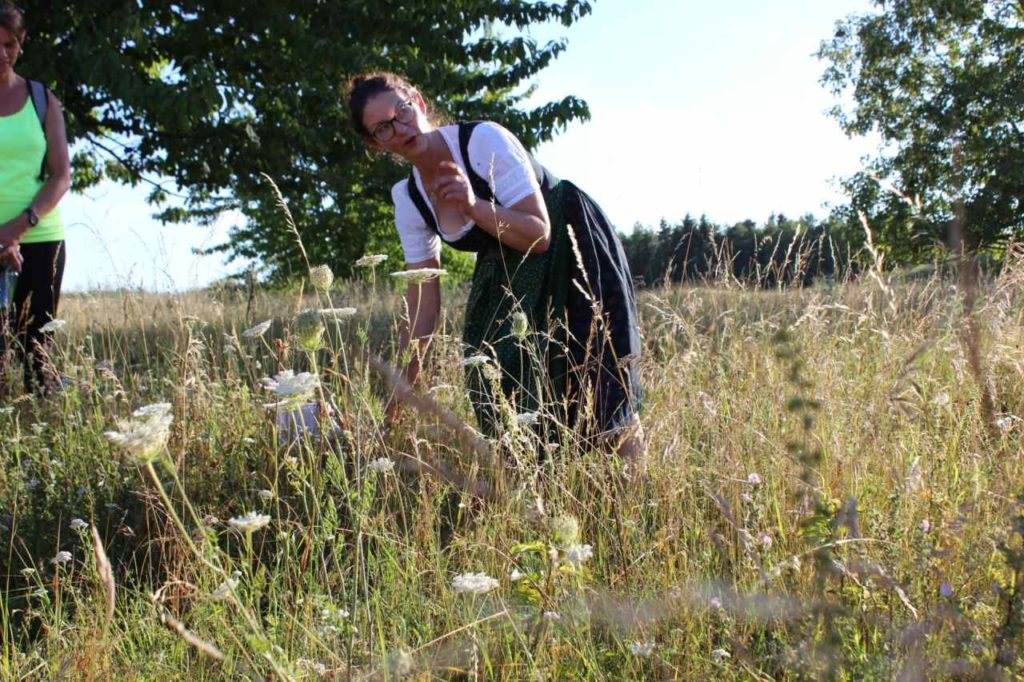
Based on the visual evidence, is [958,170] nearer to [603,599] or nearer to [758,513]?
[758,513]

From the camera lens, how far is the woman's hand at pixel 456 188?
8.55 ft

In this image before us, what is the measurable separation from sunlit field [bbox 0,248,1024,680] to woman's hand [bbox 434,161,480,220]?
1.88 feet

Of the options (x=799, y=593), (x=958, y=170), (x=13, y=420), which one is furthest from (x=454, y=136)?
(x=13, y=420)

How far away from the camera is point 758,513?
1978mm

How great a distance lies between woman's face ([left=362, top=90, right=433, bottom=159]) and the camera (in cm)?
299

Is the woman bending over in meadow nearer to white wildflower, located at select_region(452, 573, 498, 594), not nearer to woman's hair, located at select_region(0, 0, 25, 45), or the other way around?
white wildflower, located at select_region(452, 573, 498, 594)

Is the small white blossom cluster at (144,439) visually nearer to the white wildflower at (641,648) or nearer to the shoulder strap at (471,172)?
the white wildflower at (641,648)

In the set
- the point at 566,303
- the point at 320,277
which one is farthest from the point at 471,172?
the point at 320,277

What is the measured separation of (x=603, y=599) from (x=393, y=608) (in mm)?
452

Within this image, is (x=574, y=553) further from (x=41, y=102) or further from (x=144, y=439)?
(x=41, y=102)

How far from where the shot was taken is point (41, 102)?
13.8ft

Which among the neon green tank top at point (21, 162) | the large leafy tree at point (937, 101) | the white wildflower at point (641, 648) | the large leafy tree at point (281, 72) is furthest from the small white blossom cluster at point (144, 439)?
the large leafy tree at point (937, 101)

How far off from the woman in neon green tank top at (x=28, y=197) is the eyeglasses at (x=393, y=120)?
197 centimetres

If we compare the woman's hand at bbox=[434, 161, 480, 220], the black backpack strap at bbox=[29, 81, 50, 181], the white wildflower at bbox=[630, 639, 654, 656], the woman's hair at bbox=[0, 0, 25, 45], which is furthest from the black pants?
the white wildflower at bbox=[630, 639, 654, 656]
